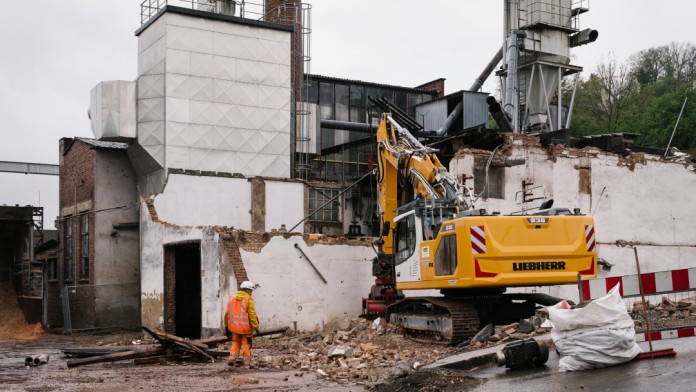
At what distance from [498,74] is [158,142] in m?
15.4

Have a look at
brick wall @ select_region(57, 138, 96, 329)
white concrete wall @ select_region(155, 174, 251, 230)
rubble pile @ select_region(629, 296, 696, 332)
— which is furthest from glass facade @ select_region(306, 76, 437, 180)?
rubble pile @ select_region(629, 296, 696, 332)

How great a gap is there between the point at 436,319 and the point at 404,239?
7.69 ft

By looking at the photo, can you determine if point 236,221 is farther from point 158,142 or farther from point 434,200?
point 434,200

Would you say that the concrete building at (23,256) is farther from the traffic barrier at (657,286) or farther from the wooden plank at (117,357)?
the traffic barrier at (657,286)

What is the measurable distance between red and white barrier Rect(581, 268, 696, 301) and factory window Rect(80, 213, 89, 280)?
24080 mm

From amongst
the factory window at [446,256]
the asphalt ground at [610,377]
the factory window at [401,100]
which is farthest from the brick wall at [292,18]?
the asphalt ground at [610,377]

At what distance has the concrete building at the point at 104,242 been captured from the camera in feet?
101

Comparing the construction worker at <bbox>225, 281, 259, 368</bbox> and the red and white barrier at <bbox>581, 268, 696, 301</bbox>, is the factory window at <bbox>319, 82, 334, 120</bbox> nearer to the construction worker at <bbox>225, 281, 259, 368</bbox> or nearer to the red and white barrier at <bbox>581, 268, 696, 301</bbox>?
the construction worker at <bbox>225, 281, 259, 368</bbox>

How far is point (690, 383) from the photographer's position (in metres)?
9.17

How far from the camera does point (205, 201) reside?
29141mm

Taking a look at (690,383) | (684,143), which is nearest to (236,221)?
(690,383)

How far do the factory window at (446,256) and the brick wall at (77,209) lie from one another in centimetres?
1779

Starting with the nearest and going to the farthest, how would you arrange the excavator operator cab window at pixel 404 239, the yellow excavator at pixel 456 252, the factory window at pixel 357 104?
1. the yellow excavator at pixel 456 252
2. the excavator operator cab window at pixel 404 239
3. the factory window at pixel 357 104

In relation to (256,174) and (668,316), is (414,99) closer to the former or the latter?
(256,174)
